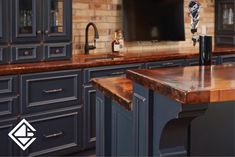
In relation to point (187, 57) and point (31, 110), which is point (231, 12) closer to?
point (187, 57)

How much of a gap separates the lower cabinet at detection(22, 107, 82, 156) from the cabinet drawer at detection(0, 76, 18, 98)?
254 millimetres

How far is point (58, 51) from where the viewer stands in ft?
11.2

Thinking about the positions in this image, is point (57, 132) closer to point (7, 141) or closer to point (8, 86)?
point (7, 141)

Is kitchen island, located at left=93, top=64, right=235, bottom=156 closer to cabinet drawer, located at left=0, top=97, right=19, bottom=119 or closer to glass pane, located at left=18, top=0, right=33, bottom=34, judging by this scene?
cabinet drawer, located at left=0, top=97, right=19, bottom=119

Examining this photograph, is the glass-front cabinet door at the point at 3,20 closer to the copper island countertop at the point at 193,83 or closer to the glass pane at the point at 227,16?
the copper island countertop at the point at 193,83

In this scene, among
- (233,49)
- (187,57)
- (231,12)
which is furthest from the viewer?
(231,12)

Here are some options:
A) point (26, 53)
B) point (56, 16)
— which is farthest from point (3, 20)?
point (56, 16)

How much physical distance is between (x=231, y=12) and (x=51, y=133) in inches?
127

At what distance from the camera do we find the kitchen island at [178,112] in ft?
4.01

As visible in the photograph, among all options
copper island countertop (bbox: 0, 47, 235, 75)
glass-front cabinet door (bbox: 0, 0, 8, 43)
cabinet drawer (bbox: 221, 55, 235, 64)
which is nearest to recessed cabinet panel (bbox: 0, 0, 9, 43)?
glass-front cabinet door (bbox: 0, 0, 8, 43)

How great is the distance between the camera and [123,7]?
427cm

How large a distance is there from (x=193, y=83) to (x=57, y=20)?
231cm

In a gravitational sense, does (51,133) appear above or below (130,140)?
below

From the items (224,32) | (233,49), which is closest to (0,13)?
(233,49)
